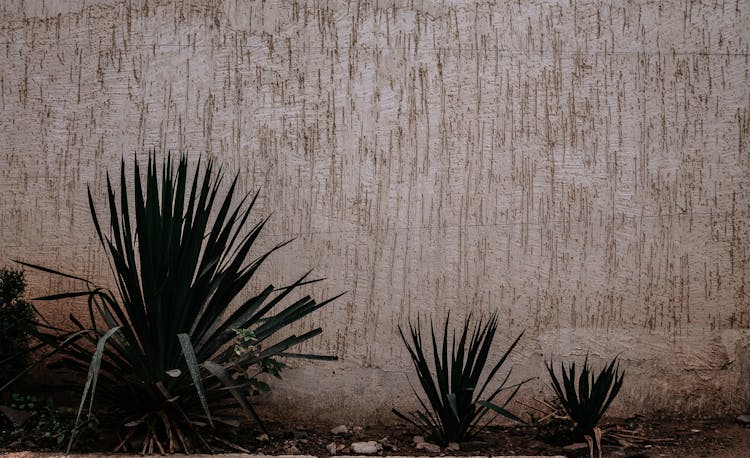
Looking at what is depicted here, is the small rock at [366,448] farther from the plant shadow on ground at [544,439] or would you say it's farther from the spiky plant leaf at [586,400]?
the spiky plant leaf at [586,400]

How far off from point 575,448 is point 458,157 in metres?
1.55

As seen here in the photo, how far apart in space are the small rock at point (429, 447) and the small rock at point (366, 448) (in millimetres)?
192

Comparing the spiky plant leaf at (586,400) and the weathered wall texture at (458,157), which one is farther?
the weathered wall texture at (458,157)

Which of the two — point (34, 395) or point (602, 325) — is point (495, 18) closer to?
point (602, 325)

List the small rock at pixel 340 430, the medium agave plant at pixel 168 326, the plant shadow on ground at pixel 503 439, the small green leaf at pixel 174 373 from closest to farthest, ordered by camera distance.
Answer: the small green leaf at pixel 174 373
the medium agave plant at pixel 168 326
the plant shadow on ground at pixel 503 439
the small rock at pixel 340 430

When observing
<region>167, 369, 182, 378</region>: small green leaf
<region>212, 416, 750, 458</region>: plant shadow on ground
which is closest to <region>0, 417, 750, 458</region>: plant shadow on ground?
<region>212, 416, 750, 458</region>: plant shadow on ground

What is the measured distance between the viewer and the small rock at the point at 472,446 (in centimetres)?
328

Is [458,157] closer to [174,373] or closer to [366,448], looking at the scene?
[366,448]

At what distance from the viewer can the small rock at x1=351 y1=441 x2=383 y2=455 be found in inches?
131

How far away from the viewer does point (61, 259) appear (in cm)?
376

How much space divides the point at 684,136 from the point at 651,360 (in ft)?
3.93

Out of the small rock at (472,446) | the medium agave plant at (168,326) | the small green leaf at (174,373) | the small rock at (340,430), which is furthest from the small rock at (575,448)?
the small green leaf at (174,373)

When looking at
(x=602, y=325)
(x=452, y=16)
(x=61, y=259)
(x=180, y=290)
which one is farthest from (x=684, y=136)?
(x=61, y=259)

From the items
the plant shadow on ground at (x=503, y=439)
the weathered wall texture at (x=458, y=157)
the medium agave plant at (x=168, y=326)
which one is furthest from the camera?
the weathered wall texture at (x=458, y=157)
